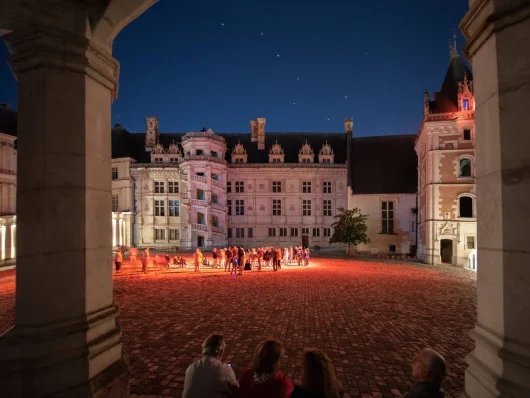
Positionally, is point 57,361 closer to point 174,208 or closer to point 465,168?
point 465,168

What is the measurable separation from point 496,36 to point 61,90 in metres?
4.31

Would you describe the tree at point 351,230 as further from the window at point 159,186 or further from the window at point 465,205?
the window at point 159,186

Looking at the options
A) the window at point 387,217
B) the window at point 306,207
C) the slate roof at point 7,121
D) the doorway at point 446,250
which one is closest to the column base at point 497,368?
A: the doorway at point 446,250

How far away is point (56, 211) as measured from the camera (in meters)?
3.41

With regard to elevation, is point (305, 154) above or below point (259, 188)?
above

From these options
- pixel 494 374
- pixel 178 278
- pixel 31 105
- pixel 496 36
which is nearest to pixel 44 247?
pixel 31 105

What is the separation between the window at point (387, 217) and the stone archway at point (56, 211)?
33485 millimetres

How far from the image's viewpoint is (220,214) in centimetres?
3969

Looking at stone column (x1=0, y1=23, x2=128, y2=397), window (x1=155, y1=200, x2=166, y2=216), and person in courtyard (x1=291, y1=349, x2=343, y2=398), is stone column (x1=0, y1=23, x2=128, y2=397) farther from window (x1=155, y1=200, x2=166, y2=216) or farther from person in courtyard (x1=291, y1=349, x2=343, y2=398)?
window (x1=155, y1=200, x2=166, y2=216)

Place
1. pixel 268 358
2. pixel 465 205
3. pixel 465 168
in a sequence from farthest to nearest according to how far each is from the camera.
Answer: pixel 465 168 < pixel 465 205 < pixel 268 358

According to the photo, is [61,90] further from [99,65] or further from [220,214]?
[220,214]

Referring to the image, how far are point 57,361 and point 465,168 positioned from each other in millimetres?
28435

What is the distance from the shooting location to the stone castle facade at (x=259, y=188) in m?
34.4

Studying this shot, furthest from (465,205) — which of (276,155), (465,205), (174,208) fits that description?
(174,208)
